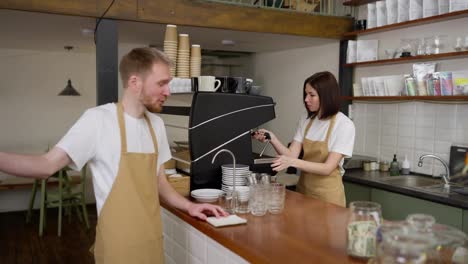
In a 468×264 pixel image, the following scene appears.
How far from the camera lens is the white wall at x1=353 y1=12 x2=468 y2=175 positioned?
3.80 m

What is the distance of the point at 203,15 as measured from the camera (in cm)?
403

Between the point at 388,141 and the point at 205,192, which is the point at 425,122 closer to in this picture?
the point at 388,141

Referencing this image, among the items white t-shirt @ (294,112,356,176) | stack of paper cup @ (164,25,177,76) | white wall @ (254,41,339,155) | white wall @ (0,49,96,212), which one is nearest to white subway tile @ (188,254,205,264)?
white t-shirt @ (294,112,356,176)

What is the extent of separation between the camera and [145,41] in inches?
214

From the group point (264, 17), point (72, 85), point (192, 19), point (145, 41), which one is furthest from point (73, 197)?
point (264, 17)

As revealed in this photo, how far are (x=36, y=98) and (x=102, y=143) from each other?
16.8 feet

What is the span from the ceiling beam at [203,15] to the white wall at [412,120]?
603 mm

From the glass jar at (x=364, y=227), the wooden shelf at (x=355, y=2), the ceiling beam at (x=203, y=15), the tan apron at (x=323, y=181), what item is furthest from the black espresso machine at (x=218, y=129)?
the wooden shelf at (x=355, y=2)

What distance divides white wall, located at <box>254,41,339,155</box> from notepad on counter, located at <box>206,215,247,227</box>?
3590 millimetres

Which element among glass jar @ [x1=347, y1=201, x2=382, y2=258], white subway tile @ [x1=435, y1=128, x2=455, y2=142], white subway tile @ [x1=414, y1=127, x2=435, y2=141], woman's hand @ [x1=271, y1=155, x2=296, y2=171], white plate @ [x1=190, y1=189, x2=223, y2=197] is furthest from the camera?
white subway tile @ [x1=414, y1=127, x2=435, y2=141]

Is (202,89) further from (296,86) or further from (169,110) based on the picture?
(296,86)

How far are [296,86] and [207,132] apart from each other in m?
3.69

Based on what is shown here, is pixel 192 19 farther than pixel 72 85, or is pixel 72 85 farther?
pixel 72 85

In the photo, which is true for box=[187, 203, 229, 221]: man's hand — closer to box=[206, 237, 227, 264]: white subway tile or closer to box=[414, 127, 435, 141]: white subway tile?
box=[206, 237, 227, 264]: white subway tile
